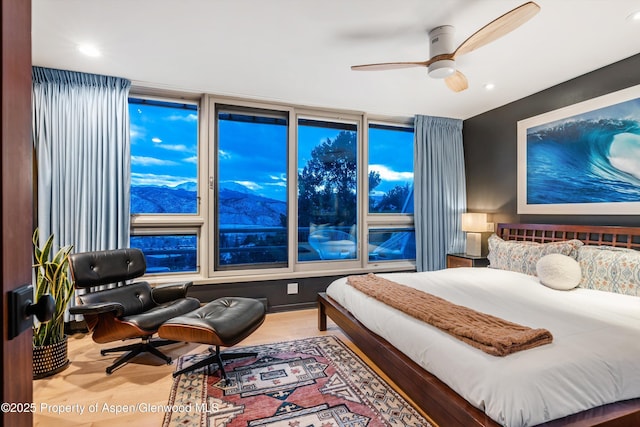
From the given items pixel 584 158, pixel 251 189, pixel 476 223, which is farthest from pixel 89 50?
pixel 584 158

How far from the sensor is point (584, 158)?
3.15 m

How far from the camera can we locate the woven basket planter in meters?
2.37

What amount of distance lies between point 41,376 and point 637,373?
3.67 m

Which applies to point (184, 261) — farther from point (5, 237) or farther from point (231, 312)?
point (5, 237)

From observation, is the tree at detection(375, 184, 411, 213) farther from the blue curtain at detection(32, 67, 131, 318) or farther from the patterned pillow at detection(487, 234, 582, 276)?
the blue curtain at detection(32, 67, 131, 318)

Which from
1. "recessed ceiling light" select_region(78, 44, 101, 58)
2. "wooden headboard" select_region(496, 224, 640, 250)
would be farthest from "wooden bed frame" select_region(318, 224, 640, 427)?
"recessed ceiling light" select_region(78, 44, 101, 58)

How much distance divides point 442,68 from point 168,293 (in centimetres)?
298

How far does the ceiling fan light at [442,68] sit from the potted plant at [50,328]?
10.5 ft

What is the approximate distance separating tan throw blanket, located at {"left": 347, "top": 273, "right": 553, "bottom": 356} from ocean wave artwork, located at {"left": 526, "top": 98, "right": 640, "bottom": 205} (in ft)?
6.77

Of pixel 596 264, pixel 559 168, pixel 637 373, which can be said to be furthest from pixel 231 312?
pixel 559 168

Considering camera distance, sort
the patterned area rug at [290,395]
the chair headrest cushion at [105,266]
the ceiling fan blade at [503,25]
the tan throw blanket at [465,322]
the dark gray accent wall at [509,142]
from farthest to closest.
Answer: the dark gray accent wall at [509,142], the chair headrest cushion at [105,266], the patterned area rug at [290,395], the ceiling fan blade at [503,25], the tan throw blanket at [465,322]

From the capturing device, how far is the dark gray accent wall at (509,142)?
2.94 metres

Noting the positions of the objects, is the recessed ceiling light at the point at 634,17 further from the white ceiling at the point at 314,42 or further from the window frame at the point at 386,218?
the window frame at the point at 386,218

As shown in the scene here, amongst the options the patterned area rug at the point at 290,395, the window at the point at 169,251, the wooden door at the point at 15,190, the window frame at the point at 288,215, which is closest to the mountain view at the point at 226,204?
the window frame at the point at 288,215
